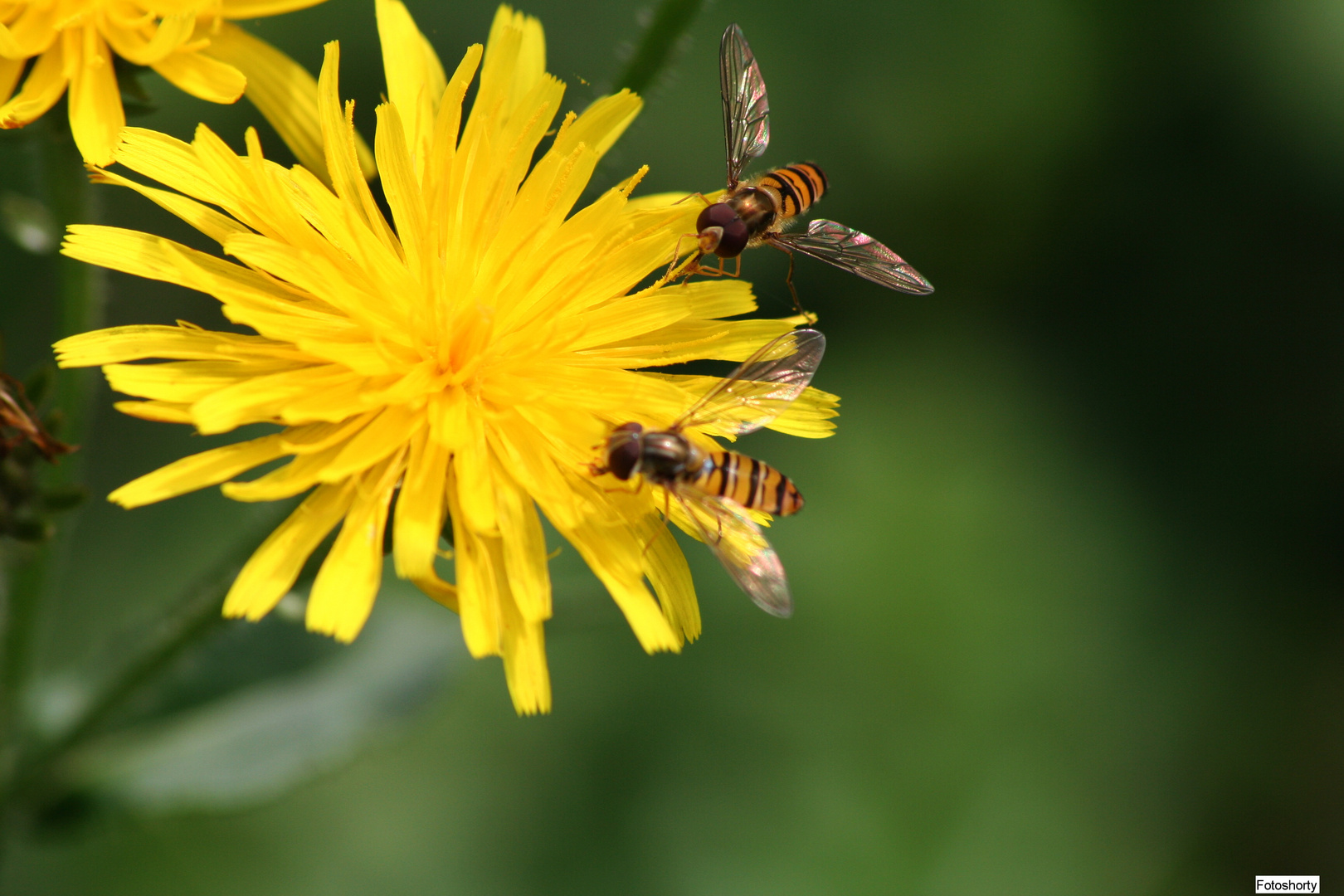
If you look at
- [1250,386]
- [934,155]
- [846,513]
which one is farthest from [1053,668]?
[934,155]

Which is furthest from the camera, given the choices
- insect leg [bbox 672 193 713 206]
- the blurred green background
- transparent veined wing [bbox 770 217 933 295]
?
the blurred green background

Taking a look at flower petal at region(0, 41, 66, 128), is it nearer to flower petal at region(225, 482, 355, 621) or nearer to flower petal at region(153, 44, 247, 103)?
flower petal at region(153, 44, 247, 103)

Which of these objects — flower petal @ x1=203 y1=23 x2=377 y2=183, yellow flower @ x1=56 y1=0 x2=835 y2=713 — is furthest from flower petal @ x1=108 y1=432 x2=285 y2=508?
flower petal @ x1=203 y1=23 x2=377 y2=183

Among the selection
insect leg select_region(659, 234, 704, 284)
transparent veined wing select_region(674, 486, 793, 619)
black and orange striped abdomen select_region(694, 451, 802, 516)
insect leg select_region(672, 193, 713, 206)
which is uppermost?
insect leg select_region(672, 193, 713, 206)

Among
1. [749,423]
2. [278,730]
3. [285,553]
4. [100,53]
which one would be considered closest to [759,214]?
A: [749,423]

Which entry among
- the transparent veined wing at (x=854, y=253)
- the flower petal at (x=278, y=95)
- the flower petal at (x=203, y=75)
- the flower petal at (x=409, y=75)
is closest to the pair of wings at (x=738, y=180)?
the transparent veined wing at (x=854, y=253)

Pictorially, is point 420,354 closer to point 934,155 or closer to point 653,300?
point 653,300
